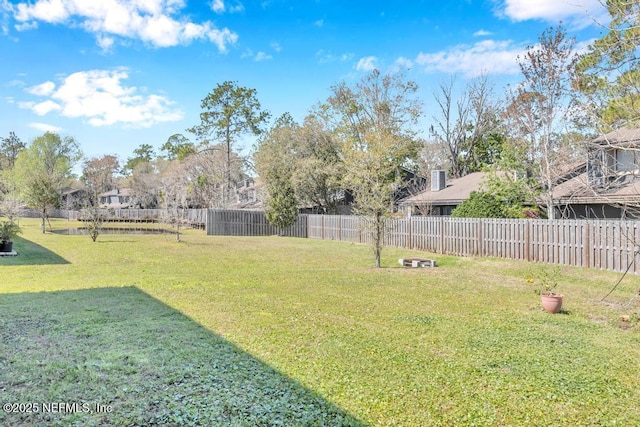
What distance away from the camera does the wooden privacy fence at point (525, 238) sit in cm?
1038

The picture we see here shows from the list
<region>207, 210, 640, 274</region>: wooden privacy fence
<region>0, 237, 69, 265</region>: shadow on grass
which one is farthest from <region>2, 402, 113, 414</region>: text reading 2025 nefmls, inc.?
<region>0, 237, 69, 265</region>: shadow on grass

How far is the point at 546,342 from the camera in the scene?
5.02 m

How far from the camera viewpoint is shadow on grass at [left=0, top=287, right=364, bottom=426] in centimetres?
302

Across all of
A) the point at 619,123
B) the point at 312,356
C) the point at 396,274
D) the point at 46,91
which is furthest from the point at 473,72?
the point at 312,356

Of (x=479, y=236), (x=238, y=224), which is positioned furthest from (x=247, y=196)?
(x=479, y=236)

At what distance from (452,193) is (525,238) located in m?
11.1

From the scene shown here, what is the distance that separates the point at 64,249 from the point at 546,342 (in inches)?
664

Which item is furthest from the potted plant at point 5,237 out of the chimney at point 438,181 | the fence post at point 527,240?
the chimney at point 438,181

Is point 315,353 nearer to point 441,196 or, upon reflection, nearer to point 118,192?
point 441,196

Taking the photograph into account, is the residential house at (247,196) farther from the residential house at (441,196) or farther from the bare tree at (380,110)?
the residential house at (441,196)

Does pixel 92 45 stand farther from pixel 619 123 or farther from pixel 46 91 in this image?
pixel 619 123

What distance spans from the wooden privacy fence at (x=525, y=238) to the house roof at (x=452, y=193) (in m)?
5.21

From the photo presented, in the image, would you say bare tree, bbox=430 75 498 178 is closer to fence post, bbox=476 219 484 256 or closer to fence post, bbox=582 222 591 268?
fence post, bbox=476 219 484 256

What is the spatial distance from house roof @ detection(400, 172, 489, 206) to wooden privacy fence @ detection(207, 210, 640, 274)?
5.21 m
